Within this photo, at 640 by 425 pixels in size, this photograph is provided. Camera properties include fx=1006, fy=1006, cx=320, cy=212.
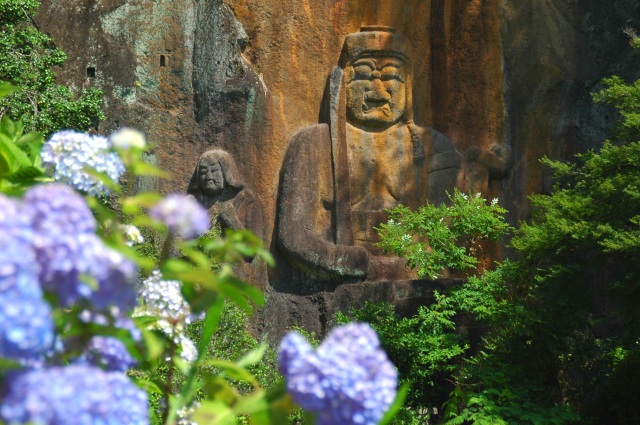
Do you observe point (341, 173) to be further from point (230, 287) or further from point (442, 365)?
point (230, 287)

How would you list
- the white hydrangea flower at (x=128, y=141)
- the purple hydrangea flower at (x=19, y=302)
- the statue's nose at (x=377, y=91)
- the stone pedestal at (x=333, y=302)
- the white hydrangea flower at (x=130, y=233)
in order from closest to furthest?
the purple hydrangea flower at (x=19, y=302) < the white hydrangea flower at (x=128, y=141) < the white hydrangea flower at (x=130, y=233) < the stone pedestal at (x=333, y=302) < the statue's nose at (x=377, y=91)

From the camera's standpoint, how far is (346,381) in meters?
1.52

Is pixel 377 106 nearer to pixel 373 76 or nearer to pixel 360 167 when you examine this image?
pixel 373 76

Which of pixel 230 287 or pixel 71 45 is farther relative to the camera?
pixel 71 45

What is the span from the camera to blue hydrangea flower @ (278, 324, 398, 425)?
1.53 metres

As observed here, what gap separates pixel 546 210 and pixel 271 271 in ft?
7.57

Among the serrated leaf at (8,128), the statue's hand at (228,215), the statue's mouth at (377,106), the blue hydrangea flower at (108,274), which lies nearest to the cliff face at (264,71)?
the statue's hand at (228,215)

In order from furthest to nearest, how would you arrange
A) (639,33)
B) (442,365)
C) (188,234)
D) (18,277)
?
1. (639,33)
2. (442,365)
3. (188,234)
4. (18,277)

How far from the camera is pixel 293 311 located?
8297 mm

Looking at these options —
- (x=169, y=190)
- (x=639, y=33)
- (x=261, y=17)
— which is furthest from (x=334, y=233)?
(x=639, y=33)

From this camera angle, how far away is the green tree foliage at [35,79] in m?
8.04

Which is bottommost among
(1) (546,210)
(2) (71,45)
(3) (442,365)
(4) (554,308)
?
(3) (442,365)

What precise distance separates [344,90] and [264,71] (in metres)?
0.71

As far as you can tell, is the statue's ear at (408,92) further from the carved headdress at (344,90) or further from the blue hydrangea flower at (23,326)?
the blue hydrangea flower at (23,326)
